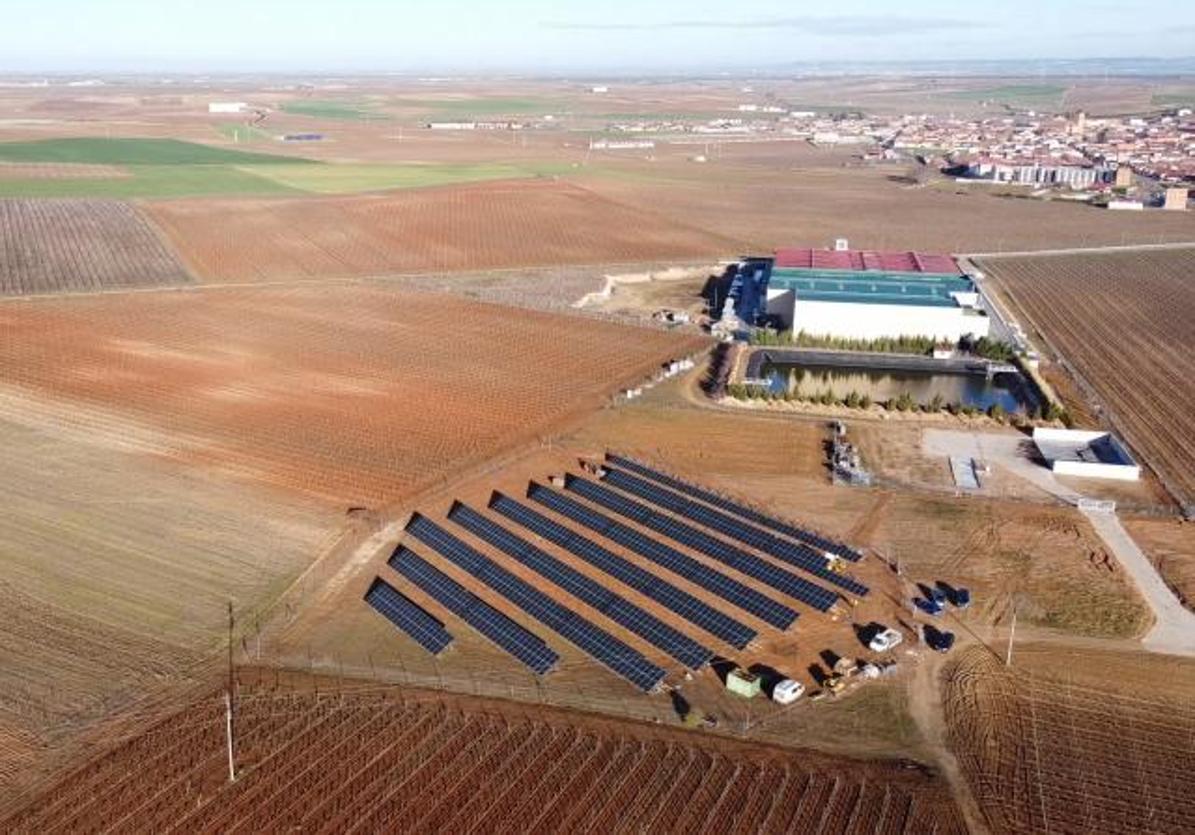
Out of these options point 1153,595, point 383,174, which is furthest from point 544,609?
point 383,174

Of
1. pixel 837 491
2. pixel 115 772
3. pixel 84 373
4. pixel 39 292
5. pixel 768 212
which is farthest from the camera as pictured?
pixel 768 212

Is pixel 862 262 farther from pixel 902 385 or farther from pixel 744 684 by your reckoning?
pixel 744 684

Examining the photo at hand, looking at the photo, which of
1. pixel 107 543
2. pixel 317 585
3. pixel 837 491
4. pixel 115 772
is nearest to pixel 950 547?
pixel 837 491

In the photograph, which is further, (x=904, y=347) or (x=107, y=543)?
(x=904, y=347)

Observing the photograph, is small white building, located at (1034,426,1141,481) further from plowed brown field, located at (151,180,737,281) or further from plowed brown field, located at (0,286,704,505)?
plowed brown field, located at (151,180,737,281)

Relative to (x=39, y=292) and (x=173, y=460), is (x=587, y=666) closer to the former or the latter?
(x=173, y=460)

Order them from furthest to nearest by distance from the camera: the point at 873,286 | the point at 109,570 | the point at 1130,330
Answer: the point at 873,286 < the point at 1130,330 < the point at 109,570

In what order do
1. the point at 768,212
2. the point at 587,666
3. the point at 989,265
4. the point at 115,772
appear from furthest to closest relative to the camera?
the point at 768,212 < the point at 989,265 < the point at 587,666 < the point at 115,772

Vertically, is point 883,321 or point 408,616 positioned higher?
point 883,321
